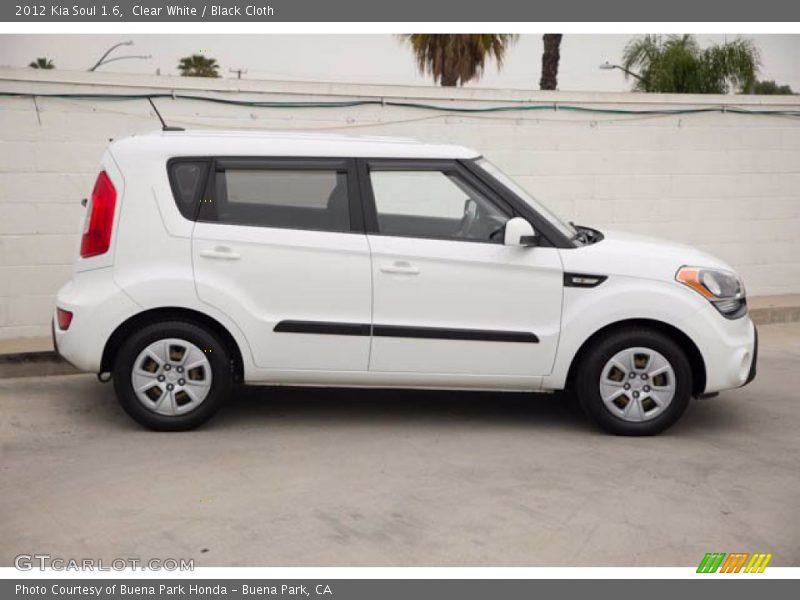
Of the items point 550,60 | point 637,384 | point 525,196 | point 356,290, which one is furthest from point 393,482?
point 550,60

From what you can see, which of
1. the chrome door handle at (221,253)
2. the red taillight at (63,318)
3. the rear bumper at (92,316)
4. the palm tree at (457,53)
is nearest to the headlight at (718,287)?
the chrome door handle at (221,253)

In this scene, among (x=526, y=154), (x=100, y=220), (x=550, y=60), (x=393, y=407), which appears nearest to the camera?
(x=100, y=220)

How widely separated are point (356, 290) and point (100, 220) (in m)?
1.55

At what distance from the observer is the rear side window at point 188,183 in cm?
657

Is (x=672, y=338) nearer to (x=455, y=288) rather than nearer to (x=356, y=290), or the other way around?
(x=455, y=288)

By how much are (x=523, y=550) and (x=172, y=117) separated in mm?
5696

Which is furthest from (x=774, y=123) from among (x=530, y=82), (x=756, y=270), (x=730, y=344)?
(x=530, y=82)

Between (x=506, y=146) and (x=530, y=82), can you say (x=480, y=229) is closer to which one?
(x=506, y=146)

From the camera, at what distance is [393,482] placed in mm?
5801

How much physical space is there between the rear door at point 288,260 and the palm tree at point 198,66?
2936cm

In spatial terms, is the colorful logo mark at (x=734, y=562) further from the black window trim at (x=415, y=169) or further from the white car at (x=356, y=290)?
the black window trim at (x=415, y=169)

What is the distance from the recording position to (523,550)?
4844mm

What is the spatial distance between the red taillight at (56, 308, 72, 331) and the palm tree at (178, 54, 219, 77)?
29285mm

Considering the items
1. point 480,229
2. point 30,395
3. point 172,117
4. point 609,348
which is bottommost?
point 30,395
